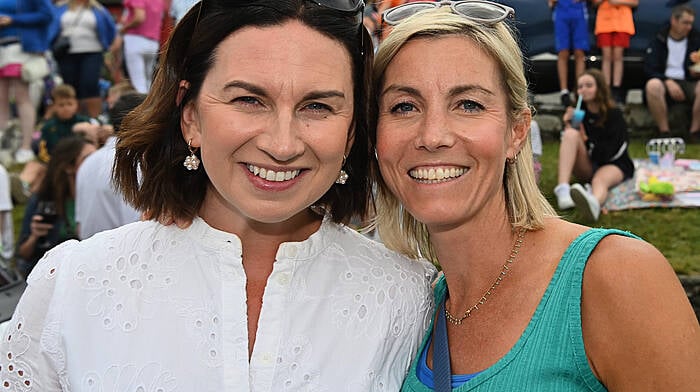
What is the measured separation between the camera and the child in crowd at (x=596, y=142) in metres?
7.33

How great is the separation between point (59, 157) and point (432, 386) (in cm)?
421

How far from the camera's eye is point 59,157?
5.72m

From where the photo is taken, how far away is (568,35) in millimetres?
9414

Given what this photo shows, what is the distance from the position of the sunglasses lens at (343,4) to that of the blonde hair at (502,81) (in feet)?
0.61

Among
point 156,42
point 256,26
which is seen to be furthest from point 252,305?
point 156,42

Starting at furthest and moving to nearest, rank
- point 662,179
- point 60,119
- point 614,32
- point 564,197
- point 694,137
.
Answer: point 614,32, point 694,137, point 60,119, point 662,179, point 564,197

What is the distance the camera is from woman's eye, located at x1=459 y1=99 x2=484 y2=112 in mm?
2246

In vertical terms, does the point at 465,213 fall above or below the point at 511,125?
below

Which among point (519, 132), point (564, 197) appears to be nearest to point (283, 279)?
point (519, 132)

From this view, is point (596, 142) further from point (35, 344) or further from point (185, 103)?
point (35, 344)

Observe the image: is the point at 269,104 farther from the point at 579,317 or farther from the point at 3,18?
the point at 3,18

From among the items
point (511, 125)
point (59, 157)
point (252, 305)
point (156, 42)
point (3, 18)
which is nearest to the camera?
point (252, 305)

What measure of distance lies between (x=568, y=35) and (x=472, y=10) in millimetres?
7530

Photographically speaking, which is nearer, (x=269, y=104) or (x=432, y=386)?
(x=269, y=104)
